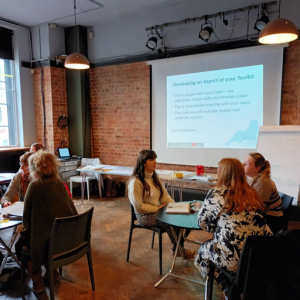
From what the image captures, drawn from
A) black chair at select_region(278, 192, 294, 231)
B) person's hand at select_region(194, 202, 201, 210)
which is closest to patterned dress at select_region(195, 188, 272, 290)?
person's hand at select_region(194, 202, 201, 210)

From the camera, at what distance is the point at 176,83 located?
16.8 feet

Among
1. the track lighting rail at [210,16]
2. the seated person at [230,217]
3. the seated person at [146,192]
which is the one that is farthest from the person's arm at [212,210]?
the track lighting rail at [210,16]

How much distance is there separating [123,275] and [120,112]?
3.77 metres

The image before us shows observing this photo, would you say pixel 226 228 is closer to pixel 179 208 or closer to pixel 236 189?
pixel 236 189

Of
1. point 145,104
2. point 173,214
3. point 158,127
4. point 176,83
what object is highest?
point 176,83

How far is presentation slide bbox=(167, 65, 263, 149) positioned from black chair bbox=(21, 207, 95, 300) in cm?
320

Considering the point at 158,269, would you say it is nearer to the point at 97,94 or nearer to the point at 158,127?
the point at 158,127

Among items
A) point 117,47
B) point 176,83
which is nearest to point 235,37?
point 176,83

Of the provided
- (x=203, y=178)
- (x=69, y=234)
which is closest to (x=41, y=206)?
(x=69, y=234)

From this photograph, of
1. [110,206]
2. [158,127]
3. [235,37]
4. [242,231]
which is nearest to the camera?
[242,231]

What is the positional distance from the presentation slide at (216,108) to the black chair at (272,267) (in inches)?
123

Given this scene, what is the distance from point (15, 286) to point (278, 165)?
141 inches

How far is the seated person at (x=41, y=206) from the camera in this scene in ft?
6.81

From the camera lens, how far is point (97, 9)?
511cm
